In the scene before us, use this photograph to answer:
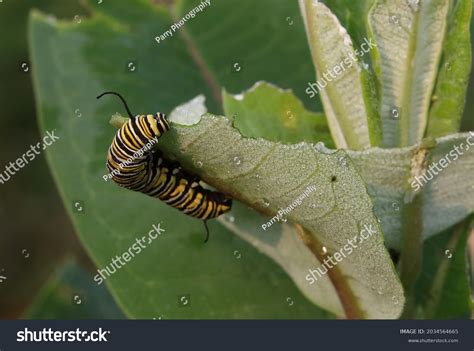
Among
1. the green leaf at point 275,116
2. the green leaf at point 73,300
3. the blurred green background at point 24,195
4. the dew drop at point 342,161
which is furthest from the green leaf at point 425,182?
the blurred green background at point 24,195

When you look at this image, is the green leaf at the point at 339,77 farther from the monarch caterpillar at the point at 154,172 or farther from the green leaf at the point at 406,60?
the monarch caterpillar at the point at 154,172

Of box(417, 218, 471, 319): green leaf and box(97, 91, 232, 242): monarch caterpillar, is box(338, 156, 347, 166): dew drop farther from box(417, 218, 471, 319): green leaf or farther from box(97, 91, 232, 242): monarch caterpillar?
box(417, 218, 471, 319): green leaf

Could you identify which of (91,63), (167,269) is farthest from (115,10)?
(167,269)

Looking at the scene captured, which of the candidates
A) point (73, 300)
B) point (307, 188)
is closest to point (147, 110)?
point (73, 300)

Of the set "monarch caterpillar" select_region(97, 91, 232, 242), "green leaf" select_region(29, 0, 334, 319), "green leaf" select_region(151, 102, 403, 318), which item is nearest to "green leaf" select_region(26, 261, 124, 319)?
"green leaf" select_region(29, 0, 334, 319)

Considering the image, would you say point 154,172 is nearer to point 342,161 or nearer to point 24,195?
point 342,161
